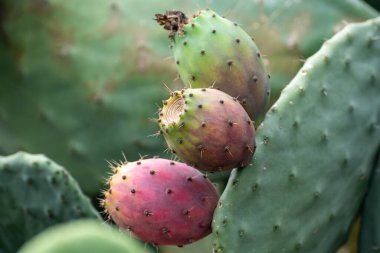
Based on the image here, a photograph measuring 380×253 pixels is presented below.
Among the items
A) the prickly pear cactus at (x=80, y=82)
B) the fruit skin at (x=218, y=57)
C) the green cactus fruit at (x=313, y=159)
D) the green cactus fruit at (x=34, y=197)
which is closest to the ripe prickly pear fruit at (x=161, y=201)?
the green cactus fruit at (x=313, y=159)

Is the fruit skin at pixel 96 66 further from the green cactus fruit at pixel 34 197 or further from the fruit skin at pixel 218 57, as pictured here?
the fruit skin at pixel 218 57

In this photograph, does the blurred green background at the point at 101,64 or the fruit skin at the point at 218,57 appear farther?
the blurred green background at the point at 101,64

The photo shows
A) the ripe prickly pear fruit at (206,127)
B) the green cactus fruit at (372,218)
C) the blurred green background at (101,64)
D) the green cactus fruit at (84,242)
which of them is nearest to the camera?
the green cactus fruit at (84,242)

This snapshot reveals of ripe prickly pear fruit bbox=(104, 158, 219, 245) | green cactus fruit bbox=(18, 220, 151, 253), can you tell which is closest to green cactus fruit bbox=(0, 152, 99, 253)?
ripe prickly pear fruit bbox=(104, 158, 219, 245)

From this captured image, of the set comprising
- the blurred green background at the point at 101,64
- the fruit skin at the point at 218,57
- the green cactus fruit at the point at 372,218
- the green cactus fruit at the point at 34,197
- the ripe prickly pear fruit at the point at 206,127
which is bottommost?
the green cactus fruit at the point at 372,218

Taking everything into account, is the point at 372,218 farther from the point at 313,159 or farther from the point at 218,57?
the point at 218,57

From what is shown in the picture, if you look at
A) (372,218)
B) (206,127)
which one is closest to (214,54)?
(206,127)

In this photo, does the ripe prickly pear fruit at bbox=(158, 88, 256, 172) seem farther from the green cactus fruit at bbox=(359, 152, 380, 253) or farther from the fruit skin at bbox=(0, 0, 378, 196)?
the fruit skin at bbox=(0, 0, 378, 196)

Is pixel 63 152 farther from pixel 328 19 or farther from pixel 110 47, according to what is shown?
pixel 328 19
